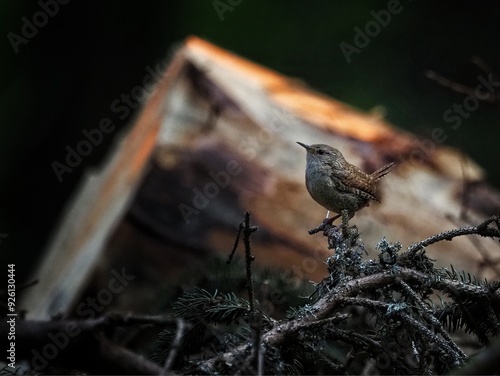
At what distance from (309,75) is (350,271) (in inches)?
211

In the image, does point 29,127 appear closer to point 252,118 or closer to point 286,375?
point 252,118

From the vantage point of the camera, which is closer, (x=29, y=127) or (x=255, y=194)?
(x=255, y=194)

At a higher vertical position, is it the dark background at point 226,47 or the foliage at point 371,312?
the dark background at point 226,47

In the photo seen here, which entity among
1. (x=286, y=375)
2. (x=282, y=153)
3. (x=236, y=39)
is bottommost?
(x=286, y=375)

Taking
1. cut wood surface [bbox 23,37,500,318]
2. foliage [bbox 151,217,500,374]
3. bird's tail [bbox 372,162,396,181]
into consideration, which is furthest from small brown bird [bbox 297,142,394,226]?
cut wood surface [bbox 23,37,500,318]

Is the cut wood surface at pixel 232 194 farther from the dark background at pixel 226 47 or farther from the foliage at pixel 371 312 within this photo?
the dark background at pixel 226 47

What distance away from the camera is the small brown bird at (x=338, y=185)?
2051 mm

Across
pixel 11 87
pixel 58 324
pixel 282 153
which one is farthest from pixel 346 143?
pixel 11 87

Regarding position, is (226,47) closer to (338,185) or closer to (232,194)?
(232,194)

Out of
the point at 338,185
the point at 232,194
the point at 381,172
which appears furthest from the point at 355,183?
the point at 232,194

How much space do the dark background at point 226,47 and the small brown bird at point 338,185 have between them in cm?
406

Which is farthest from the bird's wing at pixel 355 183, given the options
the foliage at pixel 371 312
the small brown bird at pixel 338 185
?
the foliage at pixel 371 312

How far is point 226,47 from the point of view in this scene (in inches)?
254

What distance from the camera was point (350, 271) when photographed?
157 cm
